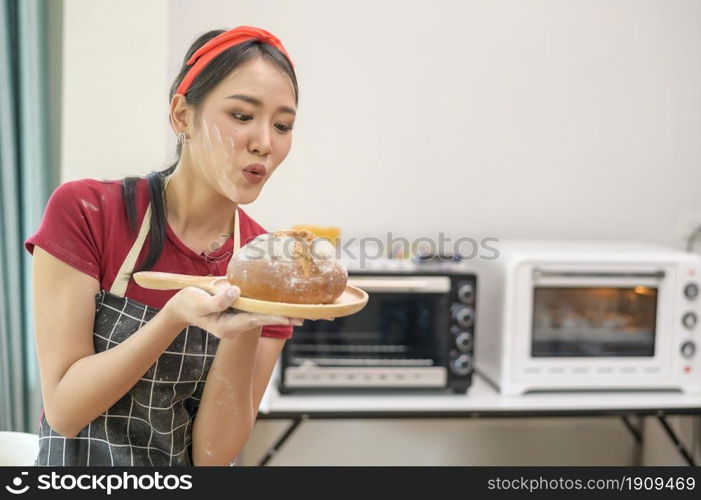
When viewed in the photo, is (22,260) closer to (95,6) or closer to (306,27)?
(95,6)

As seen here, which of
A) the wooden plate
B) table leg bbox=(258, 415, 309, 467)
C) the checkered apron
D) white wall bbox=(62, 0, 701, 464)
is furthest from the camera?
white wall bbox=(62, 0, 701, 464)

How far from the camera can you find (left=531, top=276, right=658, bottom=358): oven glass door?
2000 millimetres

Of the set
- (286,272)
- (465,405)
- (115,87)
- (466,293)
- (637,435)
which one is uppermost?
(115,87)

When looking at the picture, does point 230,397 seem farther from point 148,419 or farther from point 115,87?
point 115,87

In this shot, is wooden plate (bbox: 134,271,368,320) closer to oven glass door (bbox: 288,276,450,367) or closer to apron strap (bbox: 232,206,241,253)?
apron strap (bbox: 232,206,241,253)

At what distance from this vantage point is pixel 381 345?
77.3 inches

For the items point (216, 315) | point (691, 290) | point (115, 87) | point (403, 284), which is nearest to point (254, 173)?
point (216, 315)

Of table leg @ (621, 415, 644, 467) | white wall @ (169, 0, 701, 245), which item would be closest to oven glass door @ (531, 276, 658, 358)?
white wall @ (169, 0, 701, 245)

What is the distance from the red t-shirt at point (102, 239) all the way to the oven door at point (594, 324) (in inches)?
50.1

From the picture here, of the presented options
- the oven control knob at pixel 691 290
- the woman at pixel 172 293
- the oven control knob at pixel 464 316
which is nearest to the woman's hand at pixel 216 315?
the woman at pixel 172 293

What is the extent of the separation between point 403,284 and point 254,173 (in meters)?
1.17

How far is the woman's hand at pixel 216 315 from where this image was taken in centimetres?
67

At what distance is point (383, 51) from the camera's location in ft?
6.93

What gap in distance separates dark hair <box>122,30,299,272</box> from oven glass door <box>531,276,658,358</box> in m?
1.35
